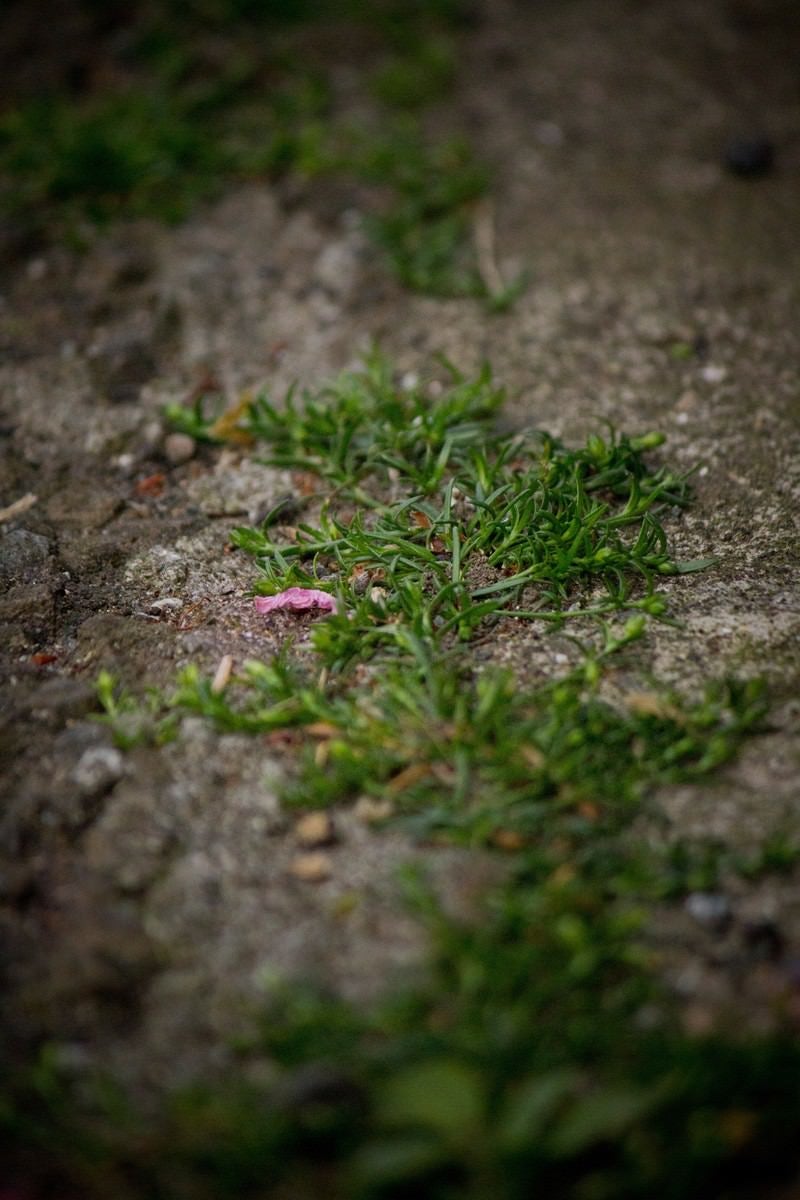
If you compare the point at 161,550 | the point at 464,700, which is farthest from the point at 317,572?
the point at 464,700

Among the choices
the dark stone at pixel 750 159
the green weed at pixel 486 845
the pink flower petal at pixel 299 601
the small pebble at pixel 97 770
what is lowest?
the dark stone at pixel 750 159

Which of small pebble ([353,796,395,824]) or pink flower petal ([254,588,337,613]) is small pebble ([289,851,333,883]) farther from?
pink flower petal ([254,588,337,613])

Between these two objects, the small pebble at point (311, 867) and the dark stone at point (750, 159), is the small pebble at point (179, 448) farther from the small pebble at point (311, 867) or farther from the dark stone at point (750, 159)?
the dark stone at point (750, 159)

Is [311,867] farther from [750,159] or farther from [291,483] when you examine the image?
[750,159]

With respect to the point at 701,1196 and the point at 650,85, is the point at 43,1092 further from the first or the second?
the point at 650,85

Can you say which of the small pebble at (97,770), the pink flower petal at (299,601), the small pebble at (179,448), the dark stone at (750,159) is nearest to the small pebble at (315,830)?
the small pebble at (97,770)
